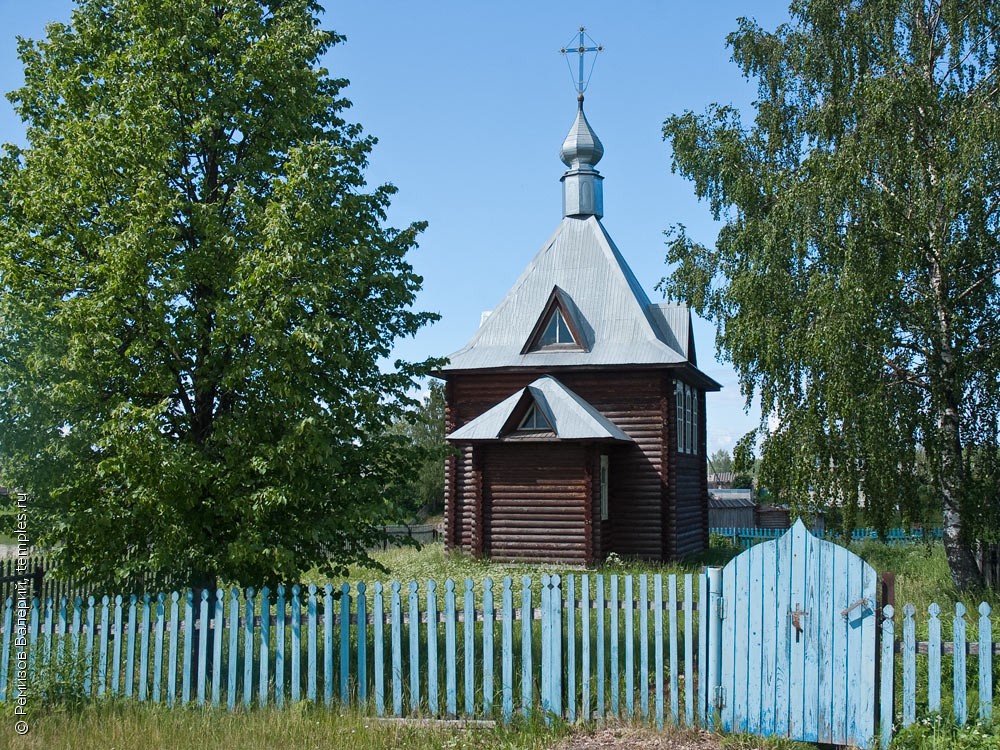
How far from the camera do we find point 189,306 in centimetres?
950

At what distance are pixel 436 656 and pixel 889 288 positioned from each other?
10.3m

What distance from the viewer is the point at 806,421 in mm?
15453

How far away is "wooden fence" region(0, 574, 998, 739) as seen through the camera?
7.96m

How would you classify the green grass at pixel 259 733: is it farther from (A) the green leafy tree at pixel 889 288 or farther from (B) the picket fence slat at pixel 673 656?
(A) the green leafy tree at pixel 889 288

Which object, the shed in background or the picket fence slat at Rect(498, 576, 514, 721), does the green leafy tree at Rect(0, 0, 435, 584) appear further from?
the shed in background

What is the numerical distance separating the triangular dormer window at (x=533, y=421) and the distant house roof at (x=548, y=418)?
106 millimetres

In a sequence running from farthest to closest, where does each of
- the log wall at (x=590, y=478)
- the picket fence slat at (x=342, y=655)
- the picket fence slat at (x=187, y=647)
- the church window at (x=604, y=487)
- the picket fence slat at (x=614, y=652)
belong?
1. the church window at (x=604, y=487)
2. the log wall at (x=590, y=478)
3. the picket fence slat at (x=187, y=647)
4. the picket fence slat at (x=342, y=655)
5. the picket fence slat at (x=614, y=652)

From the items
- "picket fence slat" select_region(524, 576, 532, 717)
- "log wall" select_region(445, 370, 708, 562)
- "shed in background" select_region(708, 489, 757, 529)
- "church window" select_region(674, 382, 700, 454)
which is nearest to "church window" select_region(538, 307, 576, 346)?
"log wall" select_region(445, 370, 708, 562)

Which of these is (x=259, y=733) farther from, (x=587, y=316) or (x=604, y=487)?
(x=587, y=316)

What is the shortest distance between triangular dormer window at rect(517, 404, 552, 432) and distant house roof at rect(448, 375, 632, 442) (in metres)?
0.11

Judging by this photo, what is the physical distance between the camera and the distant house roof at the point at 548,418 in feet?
65.9

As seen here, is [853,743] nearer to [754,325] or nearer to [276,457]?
[276,457]

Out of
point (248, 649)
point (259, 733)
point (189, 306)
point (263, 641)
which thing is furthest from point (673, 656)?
point (189, 306)

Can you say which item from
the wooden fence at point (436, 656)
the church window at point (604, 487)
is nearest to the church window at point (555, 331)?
the church window at point (604, 487)
